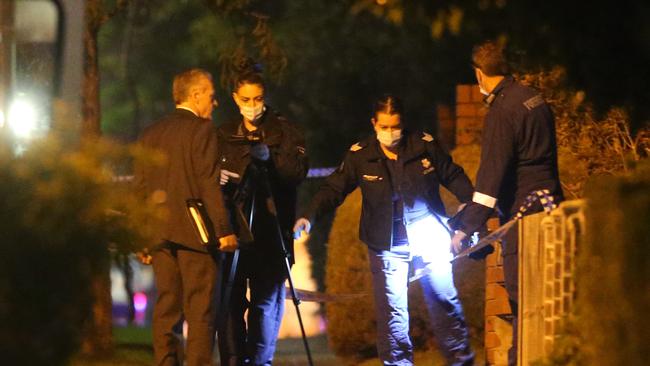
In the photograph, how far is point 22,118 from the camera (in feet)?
22.5

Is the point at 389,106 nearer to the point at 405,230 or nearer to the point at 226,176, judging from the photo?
the point at 405,230

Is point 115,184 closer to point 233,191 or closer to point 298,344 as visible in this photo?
point 233,191

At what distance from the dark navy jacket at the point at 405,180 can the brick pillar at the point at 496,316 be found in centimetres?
62

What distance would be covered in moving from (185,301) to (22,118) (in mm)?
2200

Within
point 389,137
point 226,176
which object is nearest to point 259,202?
point 226,176

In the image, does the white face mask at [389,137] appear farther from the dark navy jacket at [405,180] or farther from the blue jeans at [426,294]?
the blue jeans at [426,294]

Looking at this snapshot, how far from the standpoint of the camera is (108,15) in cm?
1246

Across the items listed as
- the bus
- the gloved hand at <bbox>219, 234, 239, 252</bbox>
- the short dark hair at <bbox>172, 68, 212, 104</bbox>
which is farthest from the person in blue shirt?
the bus

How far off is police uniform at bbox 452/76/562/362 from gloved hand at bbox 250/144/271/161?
1412mm

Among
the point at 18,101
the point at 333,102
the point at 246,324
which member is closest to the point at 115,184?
the point at 18,101

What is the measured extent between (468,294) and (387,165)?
2.33 meters

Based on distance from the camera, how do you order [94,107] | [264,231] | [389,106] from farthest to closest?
1. [94,107]
2. [264,231]
3. [389,106]

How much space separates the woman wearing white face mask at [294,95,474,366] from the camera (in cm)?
924

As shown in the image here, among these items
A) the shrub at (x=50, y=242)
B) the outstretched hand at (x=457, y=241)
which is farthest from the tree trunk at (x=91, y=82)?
the shrub at (x=50, y=242)
